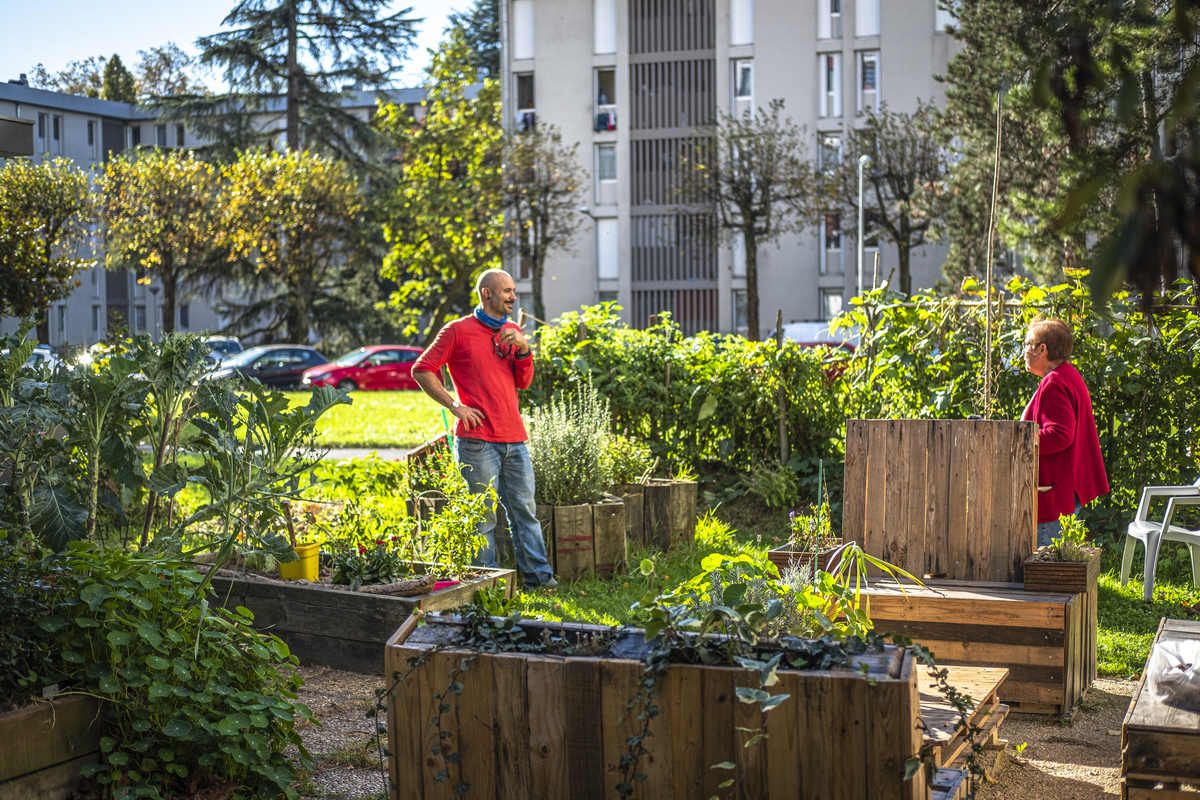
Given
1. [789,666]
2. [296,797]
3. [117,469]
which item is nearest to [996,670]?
[789,666]

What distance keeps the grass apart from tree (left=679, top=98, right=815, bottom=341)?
43.0ft

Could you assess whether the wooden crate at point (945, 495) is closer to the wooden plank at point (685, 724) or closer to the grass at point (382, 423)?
the wooden plank at point (685, 724)

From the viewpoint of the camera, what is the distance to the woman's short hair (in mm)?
6410

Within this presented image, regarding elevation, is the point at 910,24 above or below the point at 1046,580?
above

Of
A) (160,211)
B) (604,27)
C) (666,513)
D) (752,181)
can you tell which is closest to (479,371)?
(666,513)

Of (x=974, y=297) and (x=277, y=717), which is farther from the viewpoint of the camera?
(x=974, y=297)

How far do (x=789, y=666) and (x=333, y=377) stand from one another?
30.2m

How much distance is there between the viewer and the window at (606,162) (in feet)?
138

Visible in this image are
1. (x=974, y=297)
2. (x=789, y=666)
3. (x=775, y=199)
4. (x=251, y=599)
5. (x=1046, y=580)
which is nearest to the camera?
(x=789, y=666)

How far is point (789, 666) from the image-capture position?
290 centimetres

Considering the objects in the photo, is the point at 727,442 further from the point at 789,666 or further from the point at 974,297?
the point at 789,666

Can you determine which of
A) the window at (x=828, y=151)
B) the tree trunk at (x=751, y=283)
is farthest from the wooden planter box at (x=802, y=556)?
the window at (x=828, y=151)

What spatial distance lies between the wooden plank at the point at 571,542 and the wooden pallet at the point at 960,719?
336 centimetres

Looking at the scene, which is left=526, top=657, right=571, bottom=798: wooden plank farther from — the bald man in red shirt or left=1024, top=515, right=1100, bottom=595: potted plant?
the bald man in red shirt
